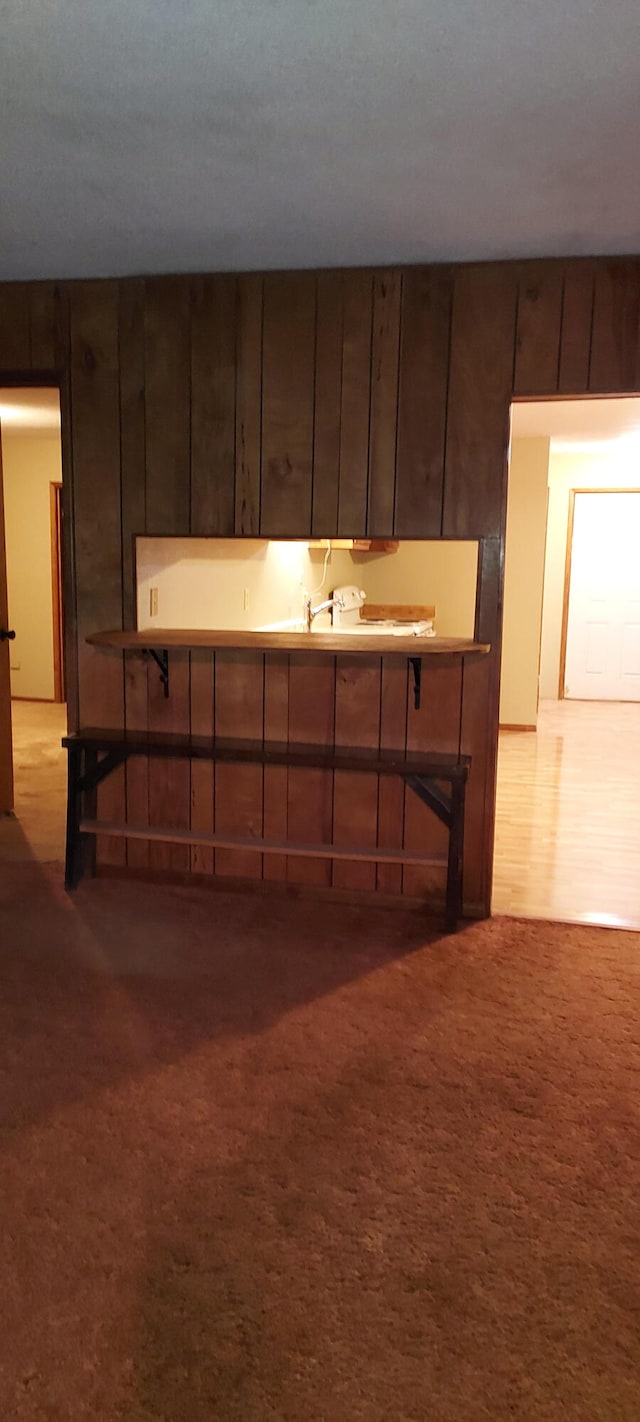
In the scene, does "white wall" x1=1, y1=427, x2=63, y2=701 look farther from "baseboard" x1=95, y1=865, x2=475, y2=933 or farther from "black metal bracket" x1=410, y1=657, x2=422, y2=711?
"black metal bracket" x1=410, y1=657, x2=422, y2=711

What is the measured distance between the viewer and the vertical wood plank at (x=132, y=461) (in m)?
3.34

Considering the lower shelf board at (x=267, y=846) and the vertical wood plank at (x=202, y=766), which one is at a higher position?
the vertical wood plank at (x=202, y=766)

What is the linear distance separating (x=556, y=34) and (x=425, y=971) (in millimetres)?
2419

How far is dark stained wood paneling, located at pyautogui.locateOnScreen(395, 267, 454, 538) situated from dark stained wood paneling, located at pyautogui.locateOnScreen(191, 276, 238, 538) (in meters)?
0.61

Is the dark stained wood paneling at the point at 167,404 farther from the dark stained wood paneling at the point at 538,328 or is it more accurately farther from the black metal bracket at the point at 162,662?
the dark stained wood paneling at the point at 538,328

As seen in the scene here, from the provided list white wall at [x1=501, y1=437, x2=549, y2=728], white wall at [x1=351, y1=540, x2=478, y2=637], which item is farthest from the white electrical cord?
white wall at [x1=501, y1=437, x2=549, y2=728]

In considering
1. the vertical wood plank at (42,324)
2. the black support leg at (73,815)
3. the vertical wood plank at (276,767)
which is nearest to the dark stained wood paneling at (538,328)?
the vertical wood plank at (276,767)

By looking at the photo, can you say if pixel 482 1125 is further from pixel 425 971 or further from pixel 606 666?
pixel 606 666

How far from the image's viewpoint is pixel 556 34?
1784 millimetres

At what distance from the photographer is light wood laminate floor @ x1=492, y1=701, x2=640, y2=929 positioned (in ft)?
11.6

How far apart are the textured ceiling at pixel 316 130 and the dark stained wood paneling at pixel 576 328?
3.2 inches

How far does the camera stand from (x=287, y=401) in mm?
3268

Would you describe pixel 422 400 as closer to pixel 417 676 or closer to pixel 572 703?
pixel 417 676

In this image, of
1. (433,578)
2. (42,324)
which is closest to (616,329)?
(42,324)
